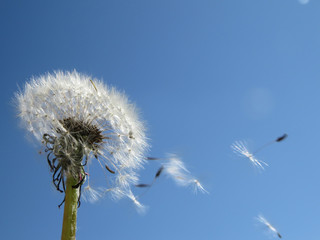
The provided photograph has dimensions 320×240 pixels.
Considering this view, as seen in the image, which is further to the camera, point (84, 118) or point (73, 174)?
point (84, 118)

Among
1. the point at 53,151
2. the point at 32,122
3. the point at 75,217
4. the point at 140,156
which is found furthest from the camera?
the point at 140,156

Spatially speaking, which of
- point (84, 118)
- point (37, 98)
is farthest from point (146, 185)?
point (37, 98)

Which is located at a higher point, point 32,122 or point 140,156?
point 32,122

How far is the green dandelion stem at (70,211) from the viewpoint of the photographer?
6.21 meters

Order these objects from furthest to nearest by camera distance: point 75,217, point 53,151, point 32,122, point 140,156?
point 140,156, point 32,122, point 53,151, point 75,217

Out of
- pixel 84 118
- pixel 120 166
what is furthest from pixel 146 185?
pixel 84 118

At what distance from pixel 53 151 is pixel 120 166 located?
A: 1.64 meters

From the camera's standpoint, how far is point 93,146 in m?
7.30

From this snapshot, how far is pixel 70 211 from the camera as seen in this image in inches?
251

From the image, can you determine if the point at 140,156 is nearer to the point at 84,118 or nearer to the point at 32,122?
the point at 84,118

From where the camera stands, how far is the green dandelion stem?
621 centimetres

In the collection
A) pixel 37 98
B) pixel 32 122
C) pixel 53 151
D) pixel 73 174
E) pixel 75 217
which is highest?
pixel 37 98

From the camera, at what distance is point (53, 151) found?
22.5 feet

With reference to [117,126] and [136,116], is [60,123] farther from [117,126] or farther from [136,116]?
[136,116]
